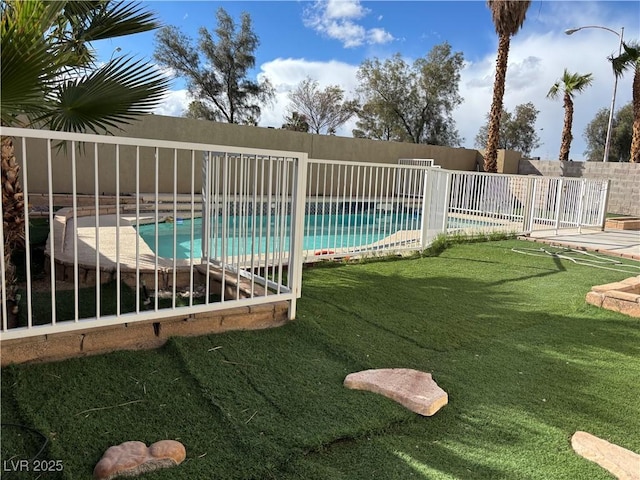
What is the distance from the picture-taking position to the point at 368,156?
54.4 feet

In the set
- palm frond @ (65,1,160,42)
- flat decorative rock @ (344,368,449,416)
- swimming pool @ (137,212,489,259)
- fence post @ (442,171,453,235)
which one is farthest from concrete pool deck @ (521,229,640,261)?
palm frond @ (65,1,160,42)

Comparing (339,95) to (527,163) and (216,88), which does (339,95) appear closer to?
(216,88)

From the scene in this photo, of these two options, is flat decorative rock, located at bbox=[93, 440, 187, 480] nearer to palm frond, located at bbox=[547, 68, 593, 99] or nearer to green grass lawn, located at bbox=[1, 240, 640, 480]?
green grass lawn, located at bbox=[1, 240, 640, 480]

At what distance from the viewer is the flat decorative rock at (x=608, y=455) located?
184cm

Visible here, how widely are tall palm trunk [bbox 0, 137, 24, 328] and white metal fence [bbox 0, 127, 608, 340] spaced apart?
0.07 meters

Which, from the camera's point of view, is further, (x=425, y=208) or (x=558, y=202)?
(x=558, y=202)

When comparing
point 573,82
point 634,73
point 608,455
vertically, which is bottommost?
point 608,455

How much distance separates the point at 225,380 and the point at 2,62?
2055 mm

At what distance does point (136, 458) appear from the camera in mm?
1696

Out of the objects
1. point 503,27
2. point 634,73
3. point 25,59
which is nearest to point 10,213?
point 25,59

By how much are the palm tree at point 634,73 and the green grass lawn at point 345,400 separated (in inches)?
581

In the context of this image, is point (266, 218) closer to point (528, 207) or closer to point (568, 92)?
point (528, 207)

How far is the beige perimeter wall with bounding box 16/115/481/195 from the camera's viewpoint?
35.4ft

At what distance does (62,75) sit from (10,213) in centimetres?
124
